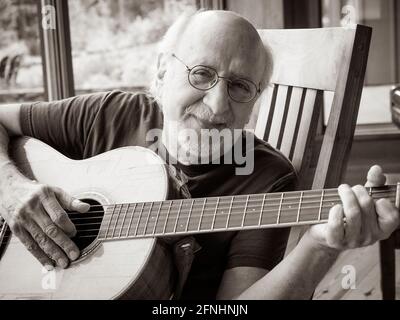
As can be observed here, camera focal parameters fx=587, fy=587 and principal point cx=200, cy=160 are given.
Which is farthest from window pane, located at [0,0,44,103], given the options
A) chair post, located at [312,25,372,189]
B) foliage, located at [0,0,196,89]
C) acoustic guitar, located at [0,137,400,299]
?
chair post, located at [312,25,372,189]

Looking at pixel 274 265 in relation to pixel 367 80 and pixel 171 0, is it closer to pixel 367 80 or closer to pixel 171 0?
pixel 171 0

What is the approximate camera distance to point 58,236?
0.77 meters

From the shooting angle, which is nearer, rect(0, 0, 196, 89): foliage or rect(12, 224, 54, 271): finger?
rect(12, 224, 54, 271): finger

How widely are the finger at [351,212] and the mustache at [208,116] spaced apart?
0.71 ft

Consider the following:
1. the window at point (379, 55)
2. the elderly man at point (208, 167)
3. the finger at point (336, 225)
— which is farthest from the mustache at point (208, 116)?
the window at point (379, 55)

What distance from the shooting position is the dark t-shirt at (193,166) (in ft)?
2.58

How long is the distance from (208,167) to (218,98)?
106mm

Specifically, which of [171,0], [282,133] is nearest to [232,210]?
[282,133]

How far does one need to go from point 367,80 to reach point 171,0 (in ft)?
2.20

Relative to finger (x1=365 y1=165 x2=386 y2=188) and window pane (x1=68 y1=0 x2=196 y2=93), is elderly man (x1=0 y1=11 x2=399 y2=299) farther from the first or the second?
window pane (x1=68 y1=0 x2=196 y2=93)

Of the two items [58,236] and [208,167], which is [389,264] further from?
[58,236]

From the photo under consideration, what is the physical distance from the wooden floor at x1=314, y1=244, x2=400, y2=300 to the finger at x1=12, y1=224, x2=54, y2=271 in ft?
2.78

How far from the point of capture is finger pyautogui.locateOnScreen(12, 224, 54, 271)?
78 centimetres

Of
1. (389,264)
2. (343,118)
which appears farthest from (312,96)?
(389,264)
